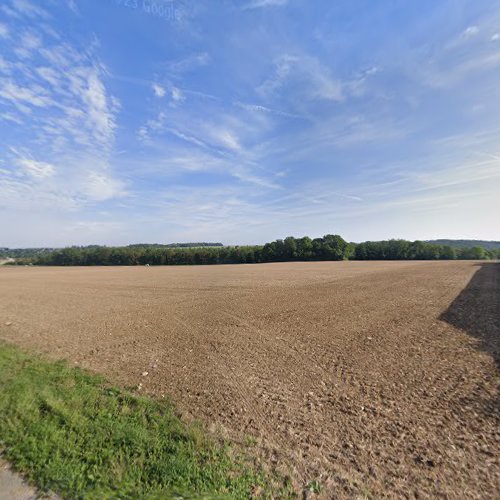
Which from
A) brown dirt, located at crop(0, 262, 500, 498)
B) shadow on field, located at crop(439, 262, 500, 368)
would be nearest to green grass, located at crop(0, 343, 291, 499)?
brown dirt, located at crop(0, 262, 500, 498)

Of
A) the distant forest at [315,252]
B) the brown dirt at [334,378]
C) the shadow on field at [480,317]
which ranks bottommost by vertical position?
the brown dirt at [334,378]

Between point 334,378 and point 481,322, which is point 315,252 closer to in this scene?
point 481,322

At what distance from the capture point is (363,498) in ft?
10.9

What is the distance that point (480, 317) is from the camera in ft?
40.5

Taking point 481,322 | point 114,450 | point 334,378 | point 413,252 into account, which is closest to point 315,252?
point 413,252

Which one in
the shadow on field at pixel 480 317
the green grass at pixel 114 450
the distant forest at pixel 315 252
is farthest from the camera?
the distant forest at pixel 315 252

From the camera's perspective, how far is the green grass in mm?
3338

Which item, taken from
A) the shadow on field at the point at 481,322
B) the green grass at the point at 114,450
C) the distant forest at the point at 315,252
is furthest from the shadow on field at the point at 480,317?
the distant forest at the point at 315,252

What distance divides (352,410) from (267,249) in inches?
3606

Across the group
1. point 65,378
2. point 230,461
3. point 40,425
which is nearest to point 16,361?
point 65,378

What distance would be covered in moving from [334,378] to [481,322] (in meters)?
9.25

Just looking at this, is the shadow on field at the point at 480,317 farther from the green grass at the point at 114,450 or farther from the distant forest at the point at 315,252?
the distant forest at the point at 315,252

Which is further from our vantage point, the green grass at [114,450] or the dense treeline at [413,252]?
the dense treeline at [413,252]

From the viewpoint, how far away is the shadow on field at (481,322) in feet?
18.1
